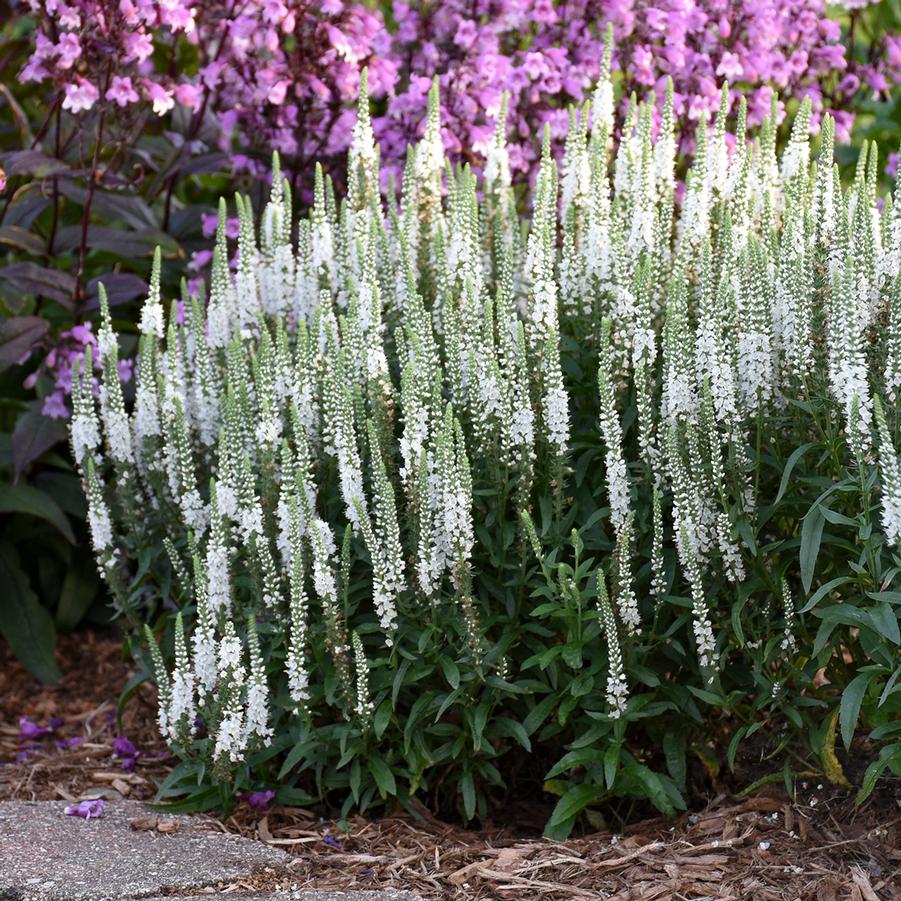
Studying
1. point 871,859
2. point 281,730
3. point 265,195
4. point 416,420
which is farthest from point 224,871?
point 265,195

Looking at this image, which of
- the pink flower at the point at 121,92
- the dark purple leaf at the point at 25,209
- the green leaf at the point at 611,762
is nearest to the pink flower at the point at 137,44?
the pink flower at the point at 121,92

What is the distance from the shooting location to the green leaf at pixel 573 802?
3584mm

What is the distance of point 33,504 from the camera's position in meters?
5.06

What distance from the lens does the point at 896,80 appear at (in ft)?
21.3

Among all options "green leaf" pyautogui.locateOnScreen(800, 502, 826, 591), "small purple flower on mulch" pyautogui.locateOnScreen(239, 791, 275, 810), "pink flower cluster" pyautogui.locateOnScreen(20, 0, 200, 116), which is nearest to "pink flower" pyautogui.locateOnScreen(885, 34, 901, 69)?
"pink flower cluster" pyautogui.locateOnScreen(20, 0, 200, 116)

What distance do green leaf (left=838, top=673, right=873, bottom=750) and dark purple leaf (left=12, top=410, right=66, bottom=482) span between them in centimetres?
313

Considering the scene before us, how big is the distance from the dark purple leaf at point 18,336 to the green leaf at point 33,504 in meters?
0.50

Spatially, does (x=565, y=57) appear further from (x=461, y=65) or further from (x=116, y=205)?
(x=116, y=205)

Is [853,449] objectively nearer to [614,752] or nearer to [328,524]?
[614,752]

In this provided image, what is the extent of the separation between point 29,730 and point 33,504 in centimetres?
85

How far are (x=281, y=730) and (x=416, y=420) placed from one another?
3.69 feet

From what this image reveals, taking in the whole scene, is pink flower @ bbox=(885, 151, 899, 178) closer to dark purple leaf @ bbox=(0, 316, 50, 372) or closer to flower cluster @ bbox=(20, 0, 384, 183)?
flower cluster @ bbox=(20, 0, 384, 183)

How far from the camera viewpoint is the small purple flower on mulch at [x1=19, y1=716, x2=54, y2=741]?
494cm

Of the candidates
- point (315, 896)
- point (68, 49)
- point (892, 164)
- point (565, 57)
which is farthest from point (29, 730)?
point (892, 164)
